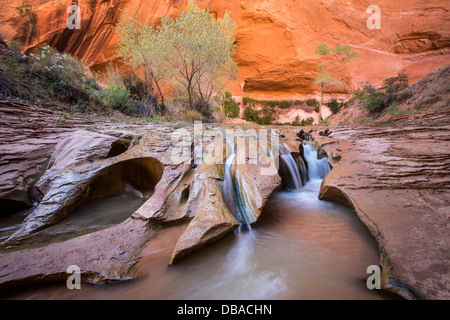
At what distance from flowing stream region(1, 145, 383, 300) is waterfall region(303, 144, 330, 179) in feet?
7.48

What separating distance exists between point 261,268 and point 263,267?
33 mm

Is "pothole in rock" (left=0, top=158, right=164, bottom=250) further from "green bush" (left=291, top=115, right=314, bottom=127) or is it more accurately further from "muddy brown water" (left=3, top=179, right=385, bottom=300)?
"green bush" (left=291, top=115, right=314, bottom=127)

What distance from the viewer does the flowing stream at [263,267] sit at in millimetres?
1740

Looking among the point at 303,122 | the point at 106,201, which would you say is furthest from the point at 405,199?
the point at 303,122

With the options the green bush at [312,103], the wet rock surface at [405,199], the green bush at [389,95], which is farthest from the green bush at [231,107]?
the wet rock surface at [405,199]

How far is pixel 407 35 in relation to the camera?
18922 millimetres

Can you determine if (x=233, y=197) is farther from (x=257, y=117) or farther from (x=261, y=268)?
(x=257, y=117)

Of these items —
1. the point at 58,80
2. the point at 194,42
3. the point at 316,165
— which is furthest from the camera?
the point at 194,42

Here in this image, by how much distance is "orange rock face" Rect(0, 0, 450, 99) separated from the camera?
17547 millimetres

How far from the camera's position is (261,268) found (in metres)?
2.12

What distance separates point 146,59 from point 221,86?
5307 millimetres

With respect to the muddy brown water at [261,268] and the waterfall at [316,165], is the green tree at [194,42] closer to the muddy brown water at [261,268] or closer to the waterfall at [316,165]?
the waterfall at [316,165]

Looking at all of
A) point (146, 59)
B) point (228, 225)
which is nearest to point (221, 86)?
point (146, 59)
